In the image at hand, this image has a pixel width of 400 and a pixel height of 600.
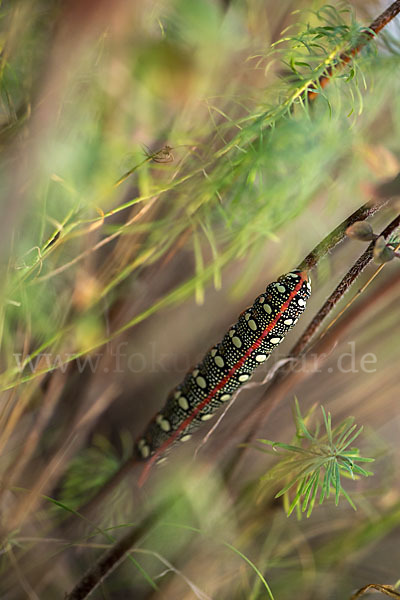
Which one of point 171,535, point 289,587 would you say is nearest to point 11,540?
point 171,535

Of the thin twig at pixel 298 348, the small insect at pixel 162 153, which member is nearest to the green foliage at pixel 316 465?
the thin twig at pixel 298 348

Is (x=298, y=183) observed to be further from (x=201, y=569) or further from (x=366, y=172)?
(x=201, y=569)

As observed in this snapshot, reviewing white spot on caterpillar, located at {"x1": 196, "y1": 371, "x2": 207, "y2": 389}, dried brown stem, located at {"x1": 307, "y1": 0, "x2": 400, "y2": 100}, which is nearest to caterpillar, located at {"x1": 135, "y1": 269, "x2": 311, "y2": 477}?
white spot on caterpillar, located at {"x1": 196, "y1": 371, "x2": 207, "y2": 389}

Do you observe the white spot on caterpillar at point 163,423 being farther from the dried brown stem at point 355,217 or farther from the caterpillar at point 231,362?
the dried brown stem at point 355,217

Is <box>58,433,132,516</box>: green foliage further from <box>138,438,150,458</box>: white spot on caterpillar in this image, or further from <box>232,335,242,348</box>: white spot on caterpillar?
<box>232,335,242,348</box>: white spot on caterpillar

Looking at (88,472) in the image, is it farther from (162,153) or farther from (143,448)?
(162,153)

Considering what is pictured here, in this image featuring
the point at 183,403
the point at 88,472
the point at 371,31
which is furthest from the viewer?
the point at 88,472

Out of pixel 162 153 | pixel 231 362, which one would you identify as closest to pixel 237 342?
pixel 231 362
